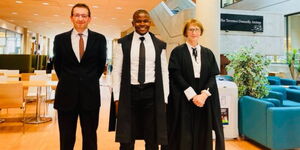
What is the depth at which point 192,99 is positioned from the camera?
234cm

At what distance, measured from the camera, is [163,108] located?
204 centimetres

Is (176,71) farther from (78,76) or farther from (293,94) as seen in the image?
(293,94)

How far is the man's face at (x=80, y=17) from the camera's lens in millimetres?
2033

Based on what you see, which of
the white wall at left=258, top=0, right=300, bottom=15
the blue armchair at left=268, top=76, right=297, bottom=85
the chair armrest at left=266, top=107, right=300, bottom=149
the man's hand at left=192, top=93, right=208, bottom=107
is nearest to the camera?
the man's hand at left=192, top=93, right=208, bottom=107

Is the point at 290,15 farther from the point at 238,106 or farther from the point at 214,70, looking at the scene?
the point at 214,70

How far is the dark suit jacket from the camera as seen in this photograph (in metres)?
2.05

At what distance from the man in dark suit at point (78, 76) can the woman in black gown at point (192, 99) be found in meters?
0.82

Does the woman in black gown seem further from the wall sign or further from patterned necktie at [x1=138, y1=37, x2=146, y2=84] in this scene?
the wall sign

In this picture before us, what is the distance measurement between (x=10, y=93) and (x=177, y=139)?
309cm

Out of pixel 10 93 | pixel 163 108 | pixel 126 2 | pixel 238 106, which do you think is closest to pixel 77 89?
pixel 163 108

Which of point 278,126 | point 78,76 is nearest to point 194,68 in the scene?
point 78,76

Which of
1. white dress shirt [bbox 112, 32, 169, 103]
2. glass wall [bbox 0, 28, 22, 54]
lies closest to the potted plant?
white dress shirt [bbox 112, 32, 169, 103]

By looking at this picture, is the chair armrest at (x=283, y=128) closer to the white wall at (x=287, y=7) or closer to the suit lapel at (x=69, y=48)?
the suit lapel at (x=69, y=48)

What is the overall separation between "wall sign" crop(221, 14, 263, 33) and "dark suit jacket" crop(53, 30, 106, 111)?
712 centimetres
